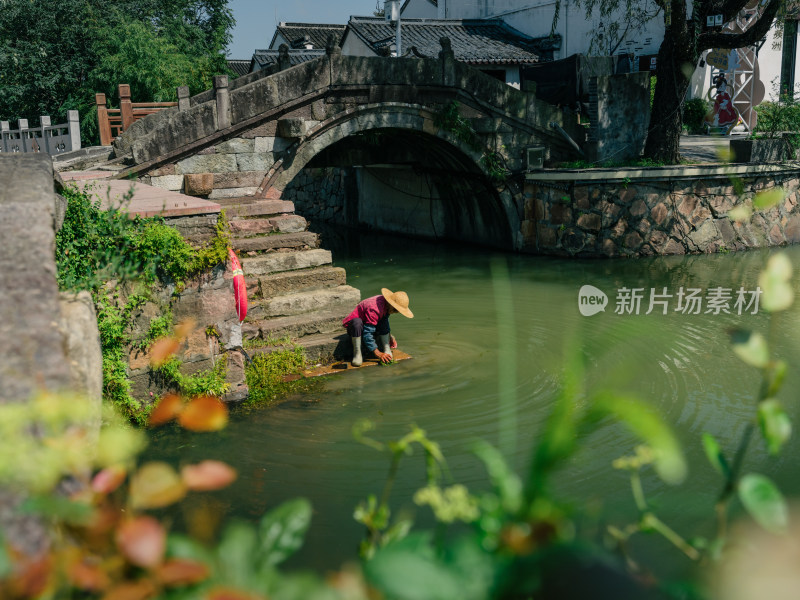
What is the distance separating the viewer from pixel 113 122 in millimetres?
19422

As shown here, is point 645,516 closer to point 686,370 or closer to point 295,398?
point 295,398

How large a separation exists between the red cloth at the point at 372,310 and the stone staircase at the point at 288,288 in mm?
425

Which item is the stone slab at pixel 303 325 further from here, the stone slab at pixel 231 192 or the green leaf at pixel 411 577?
the green leaf at pixel 411 577

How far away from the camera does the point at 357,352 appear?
7.38 meters

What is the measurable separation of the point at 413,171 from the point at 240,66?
14889mm

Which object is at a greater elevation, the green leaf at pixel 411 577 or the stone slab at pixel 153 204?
the stone slab at pixel 153 204

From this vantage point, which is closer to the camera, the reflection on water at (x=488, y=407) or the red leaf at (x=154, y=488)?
the red leaf at (x=154, y=488)

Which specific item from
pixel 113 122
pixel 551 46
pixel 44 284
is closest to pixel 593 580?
pixel 44 284

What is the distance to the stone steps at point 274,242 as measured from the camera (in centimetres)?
810

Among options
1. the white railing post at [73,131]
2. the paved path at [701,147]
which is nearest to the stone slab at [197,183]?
the paved path at [701,147]

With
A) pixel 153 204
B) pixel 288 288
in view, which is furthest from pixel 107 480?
pixel 288 288

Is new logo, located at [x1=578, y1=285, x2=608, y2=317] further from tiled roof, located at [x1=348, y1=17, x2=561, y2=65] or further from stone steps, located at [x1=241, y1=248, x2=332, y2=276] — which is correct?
tiled roof, located at [x1=348, y1=17, x2=561, y2=65]

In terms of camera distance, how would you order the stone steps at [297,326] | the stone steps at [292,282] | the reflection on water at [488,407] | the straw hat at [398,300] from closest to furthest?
1. the reflection on water at [488,407]
2. the straw hat at [398,300]
3. the stone steps at [297,326]
4. the stone steps at [292,282]

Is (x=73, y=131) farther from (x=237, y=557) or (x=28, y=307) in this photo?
(x=237, y=557)
